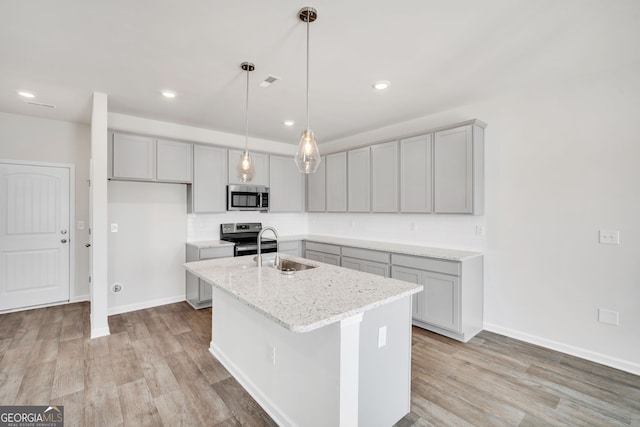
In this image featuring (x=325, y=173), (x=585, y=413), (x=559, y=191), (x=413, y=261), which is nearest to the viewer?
(x=585, y=413)

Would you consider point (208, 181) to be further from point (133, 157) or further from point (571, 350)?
point (571, 350)

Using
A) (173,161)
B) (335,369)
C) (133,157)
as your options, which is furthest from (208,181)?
(335,369)

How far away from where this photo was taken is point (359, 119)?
406 centimetres

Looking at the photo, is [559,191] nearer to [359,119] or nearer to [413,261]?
[413,261]

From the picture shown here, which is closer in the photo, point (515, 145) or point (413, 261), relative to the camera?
point (515, 145)

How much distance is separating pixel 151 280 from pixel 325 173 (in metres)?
3.05

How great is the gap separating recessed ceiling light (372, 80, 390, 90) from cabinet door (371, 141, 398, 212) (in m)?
1.05

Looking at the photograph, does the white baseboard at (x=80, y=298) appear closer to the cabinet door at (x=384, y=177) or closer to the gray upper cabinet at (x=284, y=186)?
the gray upper cabinet at (x=284, y=186)

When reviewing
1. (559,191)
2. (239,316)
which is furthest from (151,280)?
(559,191)

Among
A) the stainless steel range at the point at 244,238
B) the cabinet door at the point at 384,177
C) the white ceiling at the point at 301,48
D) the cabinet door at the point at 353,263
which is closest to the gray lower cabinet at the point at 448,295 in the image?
the cabinet door at the point at 353,263

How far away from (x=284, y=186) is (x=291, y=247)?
3.56 ft

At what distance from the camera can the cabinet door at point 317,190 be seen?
506cm

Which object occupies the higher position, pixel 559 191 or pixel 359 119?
pixel 359 119

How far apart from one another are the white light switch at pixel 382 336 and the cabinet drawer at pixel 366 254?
189cm
